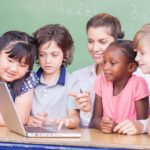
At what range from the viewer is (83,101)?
1835 millimetres

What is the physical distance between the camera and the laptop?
151 centimetres

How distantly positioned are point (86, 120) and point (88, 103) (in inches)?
9.4

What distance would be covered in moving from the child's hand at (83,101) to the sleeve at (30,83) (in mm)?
218

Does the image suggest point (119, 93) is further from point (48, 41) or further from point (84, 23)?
point (84, 23)

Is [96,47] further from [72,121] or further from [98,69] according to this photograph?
[72,121]

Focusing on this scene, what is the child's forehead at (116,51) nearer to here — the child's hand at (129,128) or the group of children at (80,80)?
the group of children at (80,80)

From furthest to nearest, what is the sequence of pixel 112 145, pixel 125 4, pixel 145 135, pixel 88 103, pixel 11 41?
pixel 125 4
pixel 11 41
pixel 88 103
pixel 145 135
pixel 112 145

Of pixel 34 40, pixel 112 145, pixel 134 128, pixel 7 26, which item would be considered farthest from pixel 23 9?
pixel 112 145

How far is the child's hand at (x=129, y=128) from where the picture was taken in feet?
5.39

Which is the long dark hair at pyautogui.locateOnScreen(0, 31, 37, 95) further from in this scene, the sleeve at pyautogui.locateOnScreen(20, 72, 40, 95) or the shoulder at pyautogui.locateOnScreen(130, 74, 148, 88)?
the shoulder at pyautogui.locateOnScreen(130, 74, 148, 88)

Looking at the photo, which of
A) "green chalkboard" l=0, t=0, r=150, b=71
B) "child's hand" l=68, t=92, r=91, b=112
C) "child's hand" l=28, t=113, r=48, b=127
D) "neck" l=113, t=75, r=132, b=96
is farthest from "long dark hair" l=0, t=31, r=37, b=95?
"green chalkboard" l=0, t=0, r=150, b=71

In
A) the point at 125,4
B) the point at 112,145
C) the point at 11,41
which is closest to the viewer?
the point at 112,145

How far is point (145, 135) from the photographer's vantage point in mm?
1633

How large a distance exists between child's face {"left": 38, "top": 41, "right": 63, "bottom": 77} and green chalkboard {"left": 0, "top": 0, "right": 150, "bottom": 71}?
726mm
